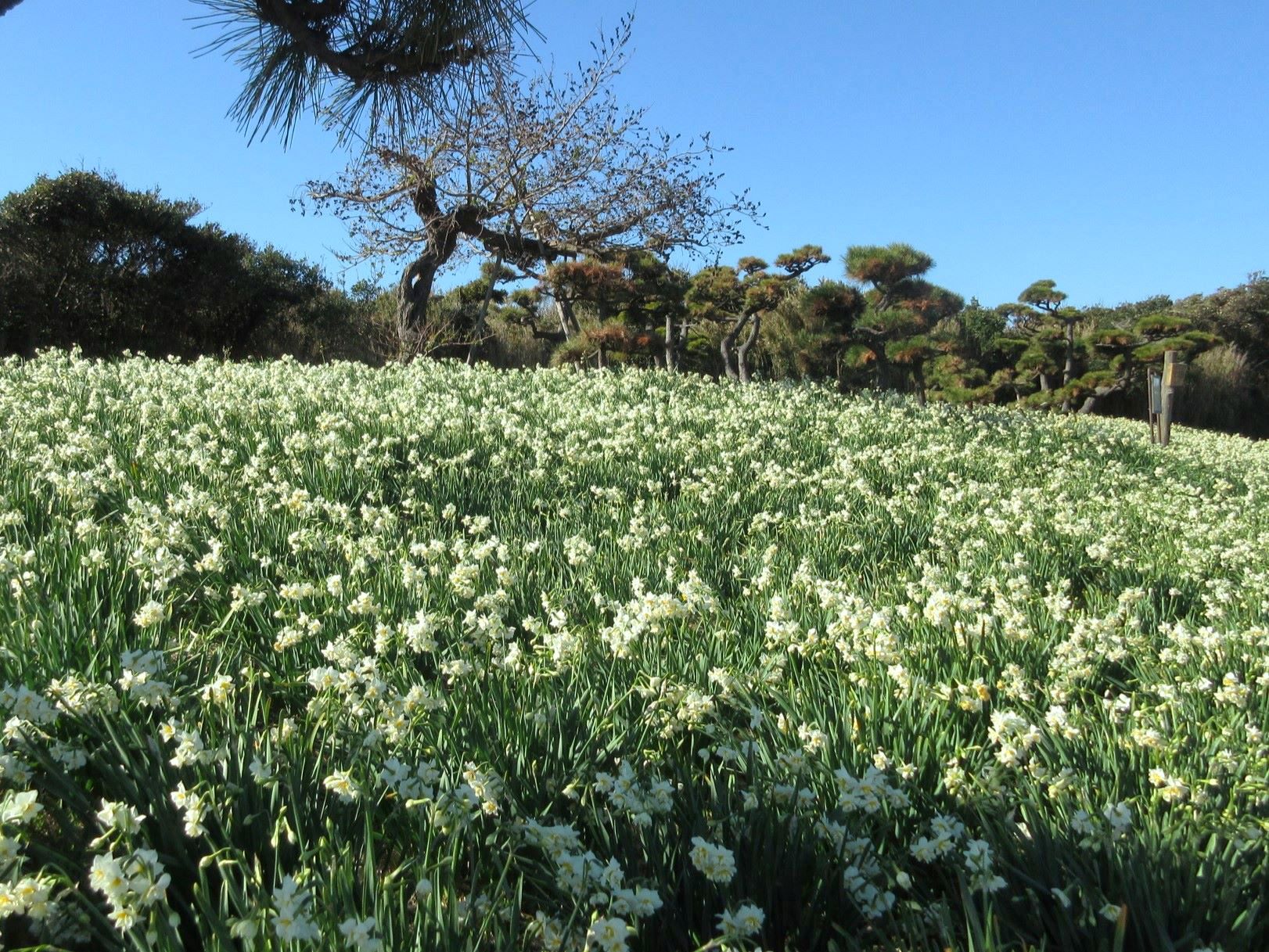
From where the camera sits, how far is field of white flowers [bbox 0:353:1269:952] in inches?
69.7

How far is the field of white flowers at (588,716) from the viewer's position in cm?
177

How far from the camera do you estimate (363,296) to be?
23.1 m

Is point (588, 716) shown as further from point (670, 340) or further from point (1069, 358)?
point (1069, 358)

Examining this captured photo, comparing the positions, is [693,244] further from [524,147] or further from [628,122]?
[524,147]

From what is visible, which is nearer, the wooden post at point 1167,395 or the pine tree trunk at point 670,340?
the wooden post at point 1167,395

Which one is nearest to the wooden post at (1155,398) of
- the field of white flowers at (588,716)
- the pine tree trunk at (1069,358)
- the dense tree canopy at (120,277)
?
the field of white flowers at (588,716)

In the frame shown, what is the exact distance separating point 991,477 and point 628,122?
915 cm

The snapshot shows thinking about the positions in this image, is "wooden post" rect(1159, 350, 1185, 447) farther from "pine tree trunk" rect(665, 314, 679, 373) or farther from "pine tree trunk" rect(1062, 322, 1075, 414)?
"pine tree trunk" rect(1062, 322, 1075, 414)

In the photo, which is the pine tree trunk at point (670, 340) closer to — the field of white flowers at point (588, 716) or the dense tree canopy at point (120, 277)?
the dense tree canopy at point (120, 277)

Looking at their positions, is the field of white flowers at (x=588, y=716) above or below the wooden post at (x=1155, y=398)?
below

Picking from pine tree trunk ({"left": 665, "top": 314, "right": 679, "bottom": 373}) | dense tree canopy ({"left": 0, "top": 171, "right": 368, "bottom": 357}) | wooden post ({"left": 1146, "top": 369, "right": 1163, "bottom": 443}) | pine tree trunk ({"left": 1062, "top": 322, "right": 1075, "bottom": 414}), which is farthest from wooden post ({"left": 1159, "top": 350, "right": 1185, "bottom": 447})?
dense tree canopy ({"left": 0, "top": 171, "right": 368, "bottom": 357})

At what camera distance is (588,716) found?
264cm

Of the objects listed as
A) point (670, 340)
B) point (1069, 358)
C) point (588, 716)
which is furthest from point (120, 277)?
point (1069, 358)

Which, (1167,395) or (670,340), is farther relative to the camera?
(670,340)
